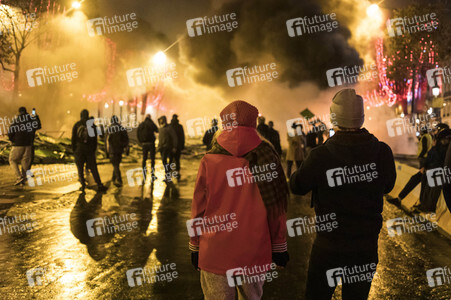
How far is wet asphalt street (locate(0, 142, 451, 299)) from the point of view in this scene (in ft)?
14.0

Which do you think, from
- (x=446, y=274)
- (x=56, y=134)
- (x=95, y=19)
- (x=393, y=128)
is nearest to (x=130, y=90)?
(x=95, y=19)

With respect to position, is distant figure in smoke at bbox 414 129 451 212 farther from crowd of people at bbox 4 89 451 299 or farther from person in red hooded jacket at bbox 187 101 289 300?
person in red hooded jacket at bbox 187 101 289 300

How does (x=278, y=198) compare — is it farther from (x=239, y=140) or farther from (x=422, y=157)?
(x=422, y=157)

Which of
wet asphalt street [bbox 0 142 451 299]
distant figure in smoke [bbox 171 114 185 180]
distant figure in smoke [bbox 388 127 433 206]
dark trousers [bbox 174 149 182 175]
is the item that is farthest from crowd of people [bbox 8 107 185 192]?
distant figure in smoke [bbox 388 127 433 206]

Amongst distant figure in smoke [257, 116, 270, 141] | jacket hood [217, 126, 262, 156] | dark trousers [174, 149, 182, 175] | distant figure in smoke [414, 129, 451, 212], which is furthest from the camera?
dark trousers [174, 149, 182, 175]

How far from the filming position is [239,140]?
2.52 meters

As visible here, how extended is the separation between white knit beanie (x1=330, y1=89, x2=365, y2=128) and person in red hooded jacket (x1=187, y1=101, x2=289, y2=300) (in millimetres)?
529

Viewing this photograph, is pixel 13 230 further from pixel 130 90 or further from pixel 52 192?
pixel 130 90

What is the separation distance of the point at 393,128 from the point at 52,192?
1416 inches

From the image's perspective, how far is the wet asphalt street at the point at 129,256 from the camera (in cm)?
426

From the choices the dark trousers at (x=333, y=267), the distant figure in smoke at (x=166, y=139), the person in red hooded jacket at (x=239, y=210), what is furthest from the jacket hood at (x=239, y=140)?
the distant figure in smoke at (x=166, y=139)

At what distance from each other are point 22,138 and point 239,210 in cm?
965

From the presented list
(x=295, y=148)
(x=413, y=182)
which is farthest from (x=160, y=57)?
(x=413, y=182)

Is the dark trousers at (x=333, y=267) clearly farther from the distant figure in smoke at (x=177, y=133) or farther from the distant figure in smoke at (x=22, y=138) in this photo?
the distant figure in smoke at (x=177, y=133)
